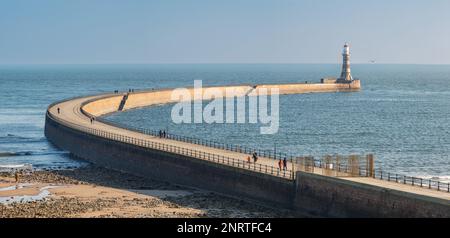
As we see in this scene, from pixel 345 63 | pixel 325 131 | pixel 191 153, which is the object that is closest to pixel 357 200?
pixel 191 153

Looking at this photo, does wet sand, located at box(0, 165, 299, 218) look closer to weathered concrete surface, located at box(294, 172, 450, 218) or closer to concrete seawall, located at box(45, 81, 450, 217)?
concrete seawall, located at box(45, 81, 450, 217)

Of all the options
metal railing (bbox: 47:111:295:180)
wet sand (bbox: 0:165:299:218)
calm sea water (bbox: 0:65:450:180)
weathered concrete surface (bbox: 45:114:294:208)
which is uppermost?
metal railing (bbox: 47:111:295:180)

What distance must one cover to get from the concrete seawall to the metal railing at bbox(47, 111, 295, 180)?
37cm

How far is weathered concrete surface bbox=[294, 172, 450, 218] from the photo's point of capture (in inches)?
1380

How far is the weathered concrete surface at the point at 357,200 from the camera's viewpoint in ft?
115

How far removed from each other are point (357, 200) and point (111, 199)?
1455cm

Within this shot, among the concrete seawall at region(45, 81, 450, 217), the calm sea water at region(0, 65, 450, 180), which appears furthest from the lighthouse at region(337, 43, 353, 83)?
the concrete seawall at region(45, 81, 450, 217)

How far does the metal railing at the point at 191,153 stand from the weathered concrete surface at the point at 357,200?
1726 mm

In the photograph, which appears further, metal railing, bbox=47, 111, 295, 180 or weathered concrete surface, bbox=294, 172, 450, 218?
metal railing, bbox=47, 111, 295, 180

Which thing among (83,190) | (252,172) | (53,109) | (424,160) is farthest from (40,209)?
(53,109)

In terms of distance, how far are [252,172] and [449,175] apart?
15.8m

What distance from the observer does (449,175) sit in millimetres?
55000

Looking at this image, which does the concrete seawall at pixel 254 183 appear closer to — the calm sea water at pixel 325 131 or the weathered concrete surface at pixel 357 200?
the weathered concrete surface at pixel 357 200
